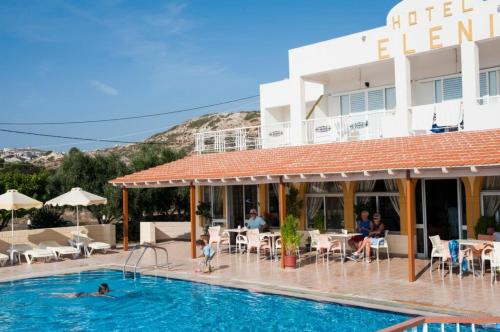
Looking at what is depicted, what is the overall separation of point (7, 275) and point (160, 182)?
244 inches

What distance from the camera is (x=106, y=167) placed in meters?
29.5

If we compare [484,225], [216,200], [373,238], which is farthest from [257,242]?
[484,225]

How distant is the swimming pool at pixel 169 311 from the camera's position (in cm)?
1016

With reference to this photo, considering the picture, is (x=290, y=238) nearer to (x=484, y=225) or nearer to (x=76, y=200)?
(x=484, y=225)

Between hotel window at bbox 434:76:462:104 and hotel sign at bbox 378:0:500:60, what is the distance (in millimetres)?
2118

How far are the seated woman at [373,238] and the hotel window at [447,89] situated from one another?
5.16 m

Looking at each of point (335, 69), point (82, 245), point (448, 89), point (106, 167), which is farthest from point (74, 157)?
point (448, 89)

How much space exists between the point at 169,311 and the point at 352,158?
22.4ft

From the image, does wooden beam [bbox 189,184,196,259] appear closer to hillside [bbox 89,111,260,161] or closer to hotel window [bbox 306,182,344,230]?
hotel window [bbox 306,182,344,230]

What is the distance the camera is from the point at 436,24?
1617 cm

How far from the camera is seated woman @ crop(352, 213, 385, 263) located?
15266mm

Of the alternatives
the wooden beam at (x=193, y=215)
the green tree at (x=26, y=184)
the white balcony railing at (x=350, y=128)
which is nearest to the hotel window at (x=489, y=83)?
the white balcony railing at (x=350, y=128)

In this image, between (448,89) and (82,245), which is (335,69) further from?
(82,245)

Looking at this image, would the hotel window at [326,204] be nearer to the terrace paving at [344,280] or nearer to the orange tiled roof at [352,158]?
the orange tiled roof at [352,158]
